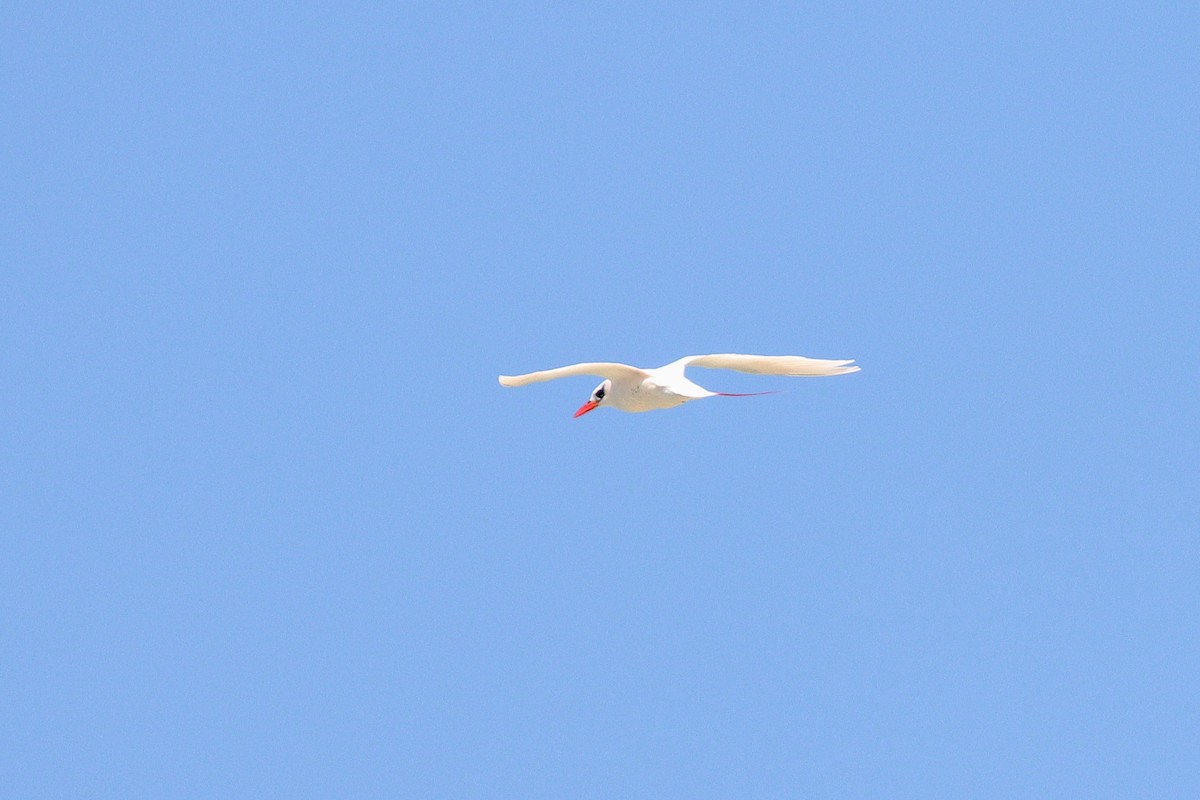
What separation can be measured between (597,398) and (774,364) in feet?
8.30

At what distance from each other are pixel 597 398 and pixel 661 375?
1519 millimetres

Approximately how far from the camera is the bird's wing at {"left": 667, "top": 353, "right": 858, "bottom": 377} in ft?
96.6

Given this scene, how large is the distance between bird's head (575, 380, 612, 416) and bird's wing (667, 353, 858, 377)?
1.22 metres

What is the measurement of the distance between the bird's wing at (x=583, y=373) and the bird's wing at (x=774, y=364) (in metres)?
1.32

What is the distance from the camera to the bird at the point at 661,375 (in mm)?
27891

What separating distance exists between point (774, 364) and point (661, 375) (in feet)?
7.10

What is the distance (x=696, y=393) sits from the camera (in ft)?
90.2

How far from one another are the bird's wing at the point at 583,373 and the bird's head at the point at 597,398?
686 millimetres

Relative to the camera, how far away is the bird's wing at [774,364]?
29.4 m

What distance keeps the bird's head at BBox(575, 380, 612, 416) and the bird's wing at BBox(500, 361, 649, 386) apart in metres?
0.69

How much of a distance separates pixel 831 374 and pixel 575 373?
3.82m

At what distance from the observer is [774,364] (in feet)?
97.1

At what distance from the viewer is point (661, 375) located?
2819 cm

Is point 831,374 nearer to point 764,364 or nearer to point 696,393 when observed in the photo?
point 764,364
